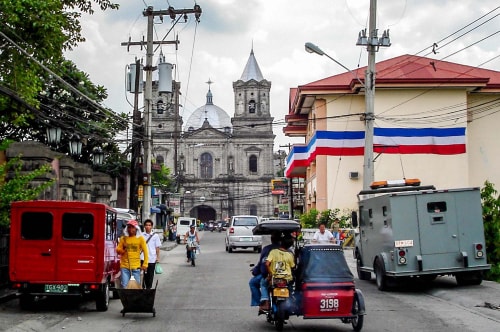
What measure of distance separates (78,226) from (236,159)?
9995cm

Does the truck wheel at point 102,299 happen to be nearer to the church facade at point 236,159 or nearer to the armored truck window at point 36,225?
the armored truck window at point 36,225

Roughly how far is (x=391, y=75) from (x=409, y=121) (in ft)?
9.39

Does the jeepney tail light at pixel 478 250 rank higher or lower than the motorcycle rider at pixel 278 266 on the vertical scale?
higher

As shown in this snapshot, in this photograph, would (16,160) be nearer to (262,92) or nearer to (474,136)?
(474,136)

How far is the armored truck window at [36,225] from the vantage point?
560 inches

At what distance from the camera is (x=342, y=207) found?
42.4 meters

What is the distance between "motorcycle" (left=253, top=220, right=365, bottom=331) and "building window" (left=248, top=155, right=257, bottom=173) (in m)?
102

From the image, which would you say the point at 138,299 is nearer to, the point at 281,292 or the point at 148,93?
the point at 281,292

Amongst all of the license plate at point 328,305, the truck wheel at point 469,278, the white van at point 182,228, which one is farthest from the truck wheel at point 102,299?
the white van at point 182,228

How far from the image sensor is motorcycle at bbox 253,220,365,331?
37.4 ft

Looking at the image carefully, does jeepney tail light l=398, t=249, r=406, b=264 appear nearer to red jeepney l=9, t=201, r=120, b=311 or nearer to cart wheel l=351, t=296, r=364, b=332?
cart wheel l=351, t=296, r=364, b=332

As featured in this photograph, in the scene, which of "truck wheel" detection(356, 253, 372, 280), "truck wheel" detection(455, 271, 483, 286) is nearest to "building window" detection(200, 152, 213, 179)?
"truck wheel" detection(356, 253, 372, 280)

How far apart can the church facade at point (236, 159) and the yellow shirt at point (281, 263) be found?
99099mm

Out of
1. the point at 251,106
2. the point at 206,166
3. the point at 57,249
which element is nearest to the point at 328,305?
the point at 57,249
